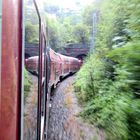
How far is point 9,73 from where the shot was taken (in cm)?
188

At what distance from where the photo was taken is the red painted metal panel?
6.11 ft

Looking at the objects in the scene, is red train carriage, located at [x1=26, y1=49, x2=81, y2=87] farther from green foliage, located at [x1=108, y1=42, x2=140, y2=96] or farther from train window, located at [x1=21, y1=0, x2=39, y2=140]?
green foliage, located at [x1=108, y1=42, x2=140, y2=96]

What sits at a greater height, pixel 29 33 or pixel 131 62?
pixel 29 33

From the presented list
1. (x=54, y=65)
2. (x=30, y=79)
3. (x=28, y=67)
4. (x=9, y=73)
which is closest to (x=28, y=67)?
(x=28, y=67)

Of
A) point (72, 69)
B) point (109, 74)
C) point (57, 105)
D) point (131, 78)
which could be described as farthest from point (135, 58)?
point (72, 69)

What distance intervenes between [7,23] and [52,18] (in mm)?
30994

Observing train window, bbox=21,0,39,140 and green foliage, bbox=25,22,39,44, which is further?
green foliage, bbox=25,22,39,44

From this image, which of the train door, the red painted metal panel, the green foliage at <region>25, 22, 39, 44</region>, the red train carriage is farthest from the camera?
the red train carriage

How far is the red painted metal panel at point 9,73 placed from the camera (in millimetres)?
1861

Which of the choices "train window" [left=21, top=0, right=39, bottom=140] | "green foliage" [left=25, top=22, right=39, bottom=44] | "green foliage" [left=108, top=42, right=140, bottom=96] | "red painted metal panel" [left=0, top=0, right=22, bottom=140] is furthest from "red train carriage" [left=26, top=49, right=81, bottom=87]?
"green foliage" [left=108, top=42, right=140, bottom=96]

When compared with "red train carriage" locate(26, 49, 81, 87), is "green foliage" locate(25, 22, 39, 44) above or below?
above

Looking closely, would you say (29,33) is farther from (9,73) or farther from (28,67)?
(9,73)

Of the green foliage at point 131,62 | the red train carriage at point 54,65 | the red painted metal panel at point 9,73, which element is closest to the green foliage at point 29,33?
the red train carriage at point 54,65

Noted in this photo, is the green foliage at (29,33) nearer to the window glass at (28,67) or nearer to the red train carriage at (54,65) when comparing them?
the window glass at (28,67)
